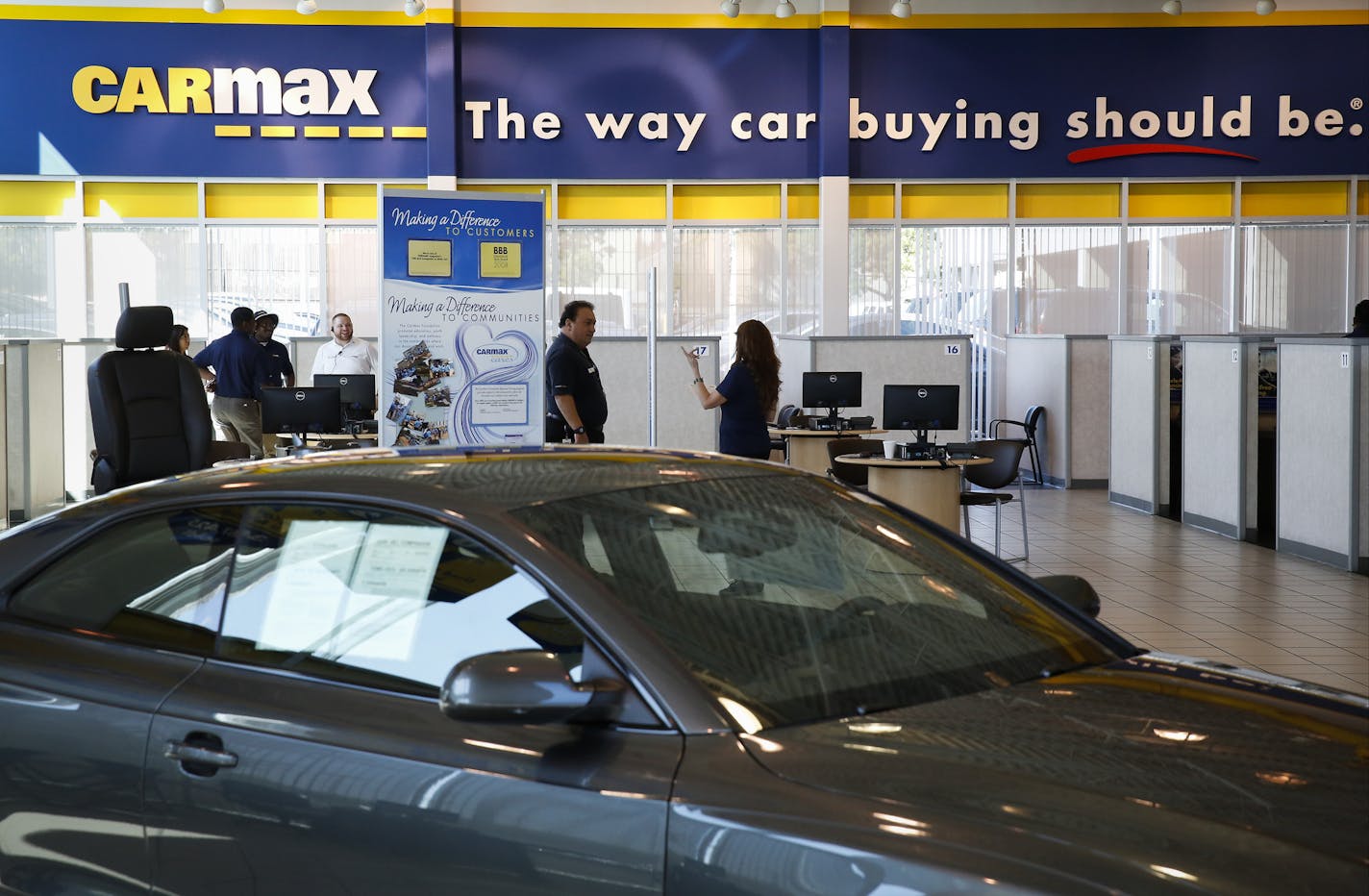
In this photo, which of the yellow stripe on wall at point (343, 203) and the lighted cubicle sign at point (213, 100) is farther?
the yellow stripe on wall at point (343, 203)

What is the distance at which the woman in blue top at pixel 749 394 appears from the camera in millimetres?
8281

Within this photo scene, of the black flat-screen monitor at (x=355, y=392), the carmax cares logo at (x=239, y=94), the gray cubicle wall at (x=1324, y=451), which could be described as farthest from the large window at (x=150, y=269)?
the gray cubicle wall at (x=1324, y=451)

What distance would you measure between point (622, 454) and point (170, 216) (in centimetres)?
1385

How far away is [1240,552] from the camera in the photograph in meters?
9.56

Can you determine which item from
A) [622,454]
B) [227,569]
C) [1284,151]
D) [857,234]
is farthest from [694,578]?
[1284,151]

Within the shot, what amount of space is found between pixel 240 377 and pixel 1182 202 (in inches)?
403

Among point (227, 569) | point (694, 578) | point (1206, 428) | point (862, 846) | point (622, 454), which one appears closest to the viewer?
point (862, 846)

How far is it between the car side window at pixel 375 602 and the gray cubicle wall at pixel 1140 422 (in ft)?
32.4

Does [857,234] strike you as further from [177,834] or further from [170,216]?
[177,834]

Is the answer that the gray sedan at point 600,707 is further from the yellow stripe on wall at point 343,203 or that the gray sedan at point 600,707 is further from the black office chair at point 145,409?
the yellow stripe on wall at point 343,203

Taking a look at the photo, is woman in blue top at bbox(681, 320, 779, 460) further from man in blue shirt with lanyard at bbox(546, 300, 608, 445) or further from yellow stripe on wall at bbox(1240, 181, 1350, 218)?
yellow stripe on wall at bbox(1240, 181, 1350, 218)

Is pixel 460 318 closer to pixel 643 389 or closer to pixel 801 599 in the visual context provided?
pixel 801 599

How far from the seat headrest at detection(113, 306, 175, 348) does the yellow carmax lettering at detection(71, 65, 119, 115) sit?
912cm

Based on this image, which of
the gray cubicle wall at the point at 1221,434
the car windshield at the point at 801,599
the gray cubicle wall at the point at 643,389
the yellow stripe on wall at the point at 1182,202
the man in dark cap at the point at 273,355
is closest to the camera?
the car windshield at the point at 801,599
